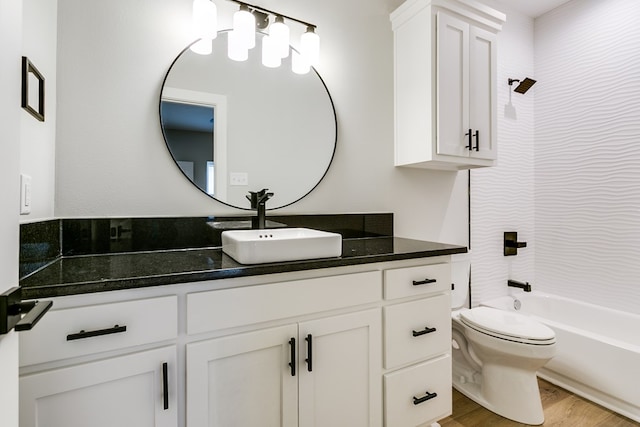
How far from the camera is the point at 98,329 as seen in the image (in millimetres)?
833

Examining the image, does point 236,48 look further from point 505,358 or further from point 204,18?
point 505,358

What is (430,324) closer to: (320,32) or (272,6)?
(320,32)

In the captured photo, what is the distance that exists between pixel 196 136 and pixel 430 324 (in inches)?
53.6

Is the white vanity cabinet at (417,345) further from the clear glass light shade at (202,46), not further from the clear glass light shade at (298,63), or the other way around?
the clear glass light shade at (202,46)

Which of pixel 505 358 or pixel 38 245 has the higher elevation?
pixel 38 245

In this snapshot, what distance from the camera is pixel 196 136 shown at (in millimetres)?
1472

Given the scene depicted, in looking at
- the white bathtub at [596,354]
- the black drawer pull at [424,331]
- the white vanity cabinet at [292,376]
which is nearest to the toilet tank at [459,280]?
the white bathtub at [596,354]

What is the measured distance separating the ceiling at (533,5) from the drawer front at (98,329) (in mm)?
3107

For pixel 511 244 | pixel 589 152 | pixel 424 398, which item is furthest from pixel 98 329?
pixel 589 152

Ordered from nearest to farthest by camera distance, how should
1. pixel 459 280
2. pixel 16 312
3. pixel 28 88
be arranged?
pixel 16 312 → pixel 28 88 → pixel 459 280

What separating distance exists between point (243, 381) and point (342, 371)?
15.0 inches

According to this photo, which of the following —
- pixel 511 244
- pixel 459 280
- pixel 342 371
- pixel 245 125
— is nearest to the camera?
pixel 342 371

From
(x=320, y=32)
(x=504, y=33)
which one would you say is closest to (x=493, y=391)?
(x=320, y=32)

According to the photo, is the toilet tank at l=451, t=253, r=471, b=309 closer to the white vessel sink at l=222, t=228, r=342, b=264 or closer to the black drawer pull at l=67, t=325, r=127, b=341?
the white vessel sink at l=222, t=228, r=342, b=264
